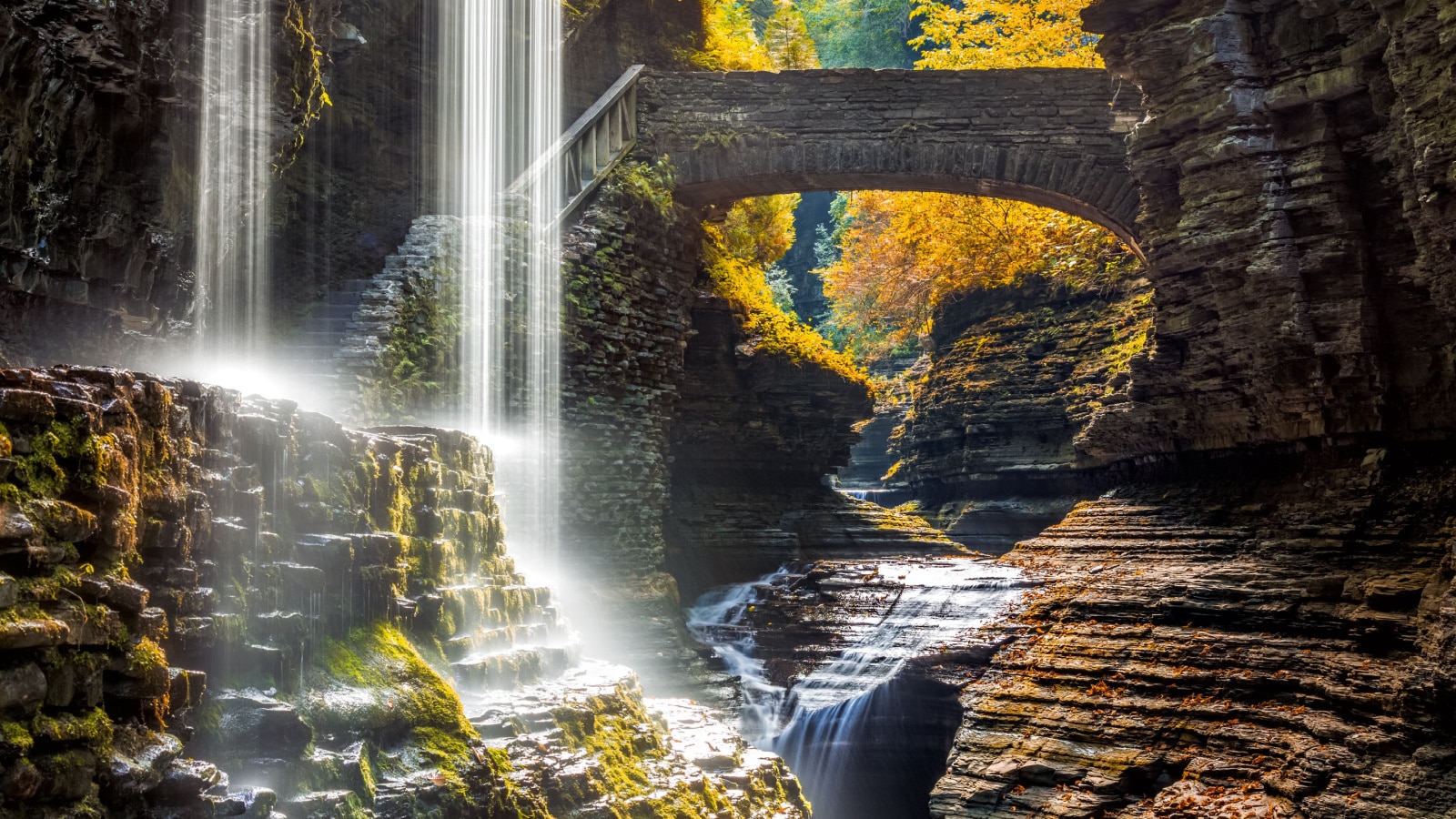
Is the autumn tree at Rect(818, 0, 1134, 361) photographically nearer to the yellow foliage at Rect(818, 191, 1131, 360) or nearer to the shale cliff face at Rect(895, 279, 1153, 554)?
the yellow foliage at Rect(818, 191, 1131, 360)

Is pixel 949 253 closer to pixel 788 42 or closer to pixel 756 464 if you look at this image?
pixel 788 42

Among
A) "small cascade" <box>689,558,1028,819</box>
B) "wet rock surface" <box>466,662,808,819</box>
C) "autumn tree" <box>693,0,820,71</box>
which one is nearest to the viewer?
"wet rock surface" <box>466,662,808,819</box>

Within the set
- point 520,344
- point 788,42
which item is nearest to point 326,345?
point 520,344

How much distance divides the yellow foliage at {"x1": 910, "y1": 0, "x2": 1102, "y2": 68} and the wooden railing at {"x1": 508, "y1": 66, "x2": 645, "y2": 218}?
8.71m

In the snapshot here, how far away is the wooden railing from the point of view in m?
12.9

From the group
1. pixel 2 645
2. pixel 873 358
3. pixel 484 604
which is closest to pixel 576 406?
pixel 484 604

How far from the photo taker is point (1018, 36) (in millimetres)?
19922

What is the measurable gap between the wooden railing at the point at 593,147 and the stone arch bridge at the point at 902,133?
19 cm

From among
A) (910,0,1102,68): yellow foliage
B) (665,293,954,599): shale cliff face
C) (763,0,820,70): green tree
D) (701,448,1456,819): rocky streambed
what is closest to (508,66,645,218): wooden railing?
(665,293,954,599): shale cliff face

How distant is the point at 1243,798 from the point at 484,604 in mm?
4655

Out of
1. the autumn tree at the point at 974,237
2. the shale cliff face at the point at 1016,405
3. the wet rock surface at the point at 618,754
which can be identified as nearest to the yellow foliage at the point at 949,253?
the autumn tree at the point at 974,237

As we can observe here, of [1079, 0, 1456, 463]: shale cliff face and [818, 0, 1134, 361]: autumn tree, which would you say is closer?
[1079, 0, 1456, 463]: shale cliff face

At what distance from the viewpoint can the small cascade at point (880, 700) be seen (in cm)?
912

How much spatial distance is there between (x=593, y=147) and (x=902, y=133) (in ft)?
12.4
